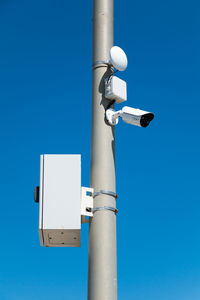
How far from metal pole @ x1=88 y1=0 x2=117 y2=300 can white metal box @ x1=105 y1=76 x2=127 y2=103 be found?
0.08m

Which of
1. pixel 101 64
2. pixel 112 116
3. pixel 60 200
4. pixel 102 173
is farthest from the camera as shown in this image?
pixel 101 64

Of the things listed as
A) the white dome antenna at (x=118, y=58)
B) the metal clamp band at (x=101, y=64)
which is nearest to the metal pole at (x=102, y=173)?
the metal clamp band at (x=101, y=64)

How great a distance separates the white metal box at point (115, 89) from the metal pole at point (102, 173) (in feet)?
0.26

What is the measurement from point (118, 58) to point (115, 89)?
32cm

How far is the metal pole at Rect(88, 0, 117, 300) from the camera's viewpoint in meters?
4.77

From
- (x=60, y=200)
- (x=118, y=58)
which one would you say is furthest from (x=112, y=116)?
(x=60, y=200)

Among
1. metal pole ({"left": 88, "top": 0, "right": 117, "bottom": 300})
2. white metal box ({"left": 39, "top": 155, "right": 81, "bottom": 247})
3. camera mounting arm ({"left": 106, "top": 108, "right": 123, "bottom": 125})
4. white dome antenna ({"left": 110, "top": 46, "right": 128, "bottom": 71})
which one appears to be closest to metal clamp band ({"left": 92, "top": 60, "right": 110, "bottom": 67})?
metal pole ({"left": 88, "top": 0, "right": 117, "bottom": 300})

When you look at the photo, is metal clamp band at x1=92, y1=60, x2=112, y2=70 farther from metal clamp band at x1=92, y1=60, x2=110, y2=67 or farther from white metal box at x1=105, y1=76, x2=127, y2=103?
white metal box at x1=105, y1=76, x2=127, y2=103

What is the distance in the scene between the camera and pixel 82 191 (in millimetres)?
5000

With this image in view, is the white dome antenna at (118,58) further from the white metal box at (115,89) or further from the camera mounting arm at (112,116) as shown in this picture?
the camera mounting arm at (112,116)

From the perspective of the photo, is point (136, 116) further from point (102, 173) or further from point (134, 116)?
point (102, 173)

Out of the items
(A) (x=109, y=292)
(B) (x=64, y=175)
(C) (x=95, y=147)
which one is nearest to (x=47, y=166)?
(B) (x=64, y=175)

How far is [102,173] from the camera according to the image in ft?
16.8

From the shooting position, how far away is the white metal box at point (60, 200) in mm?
4883
